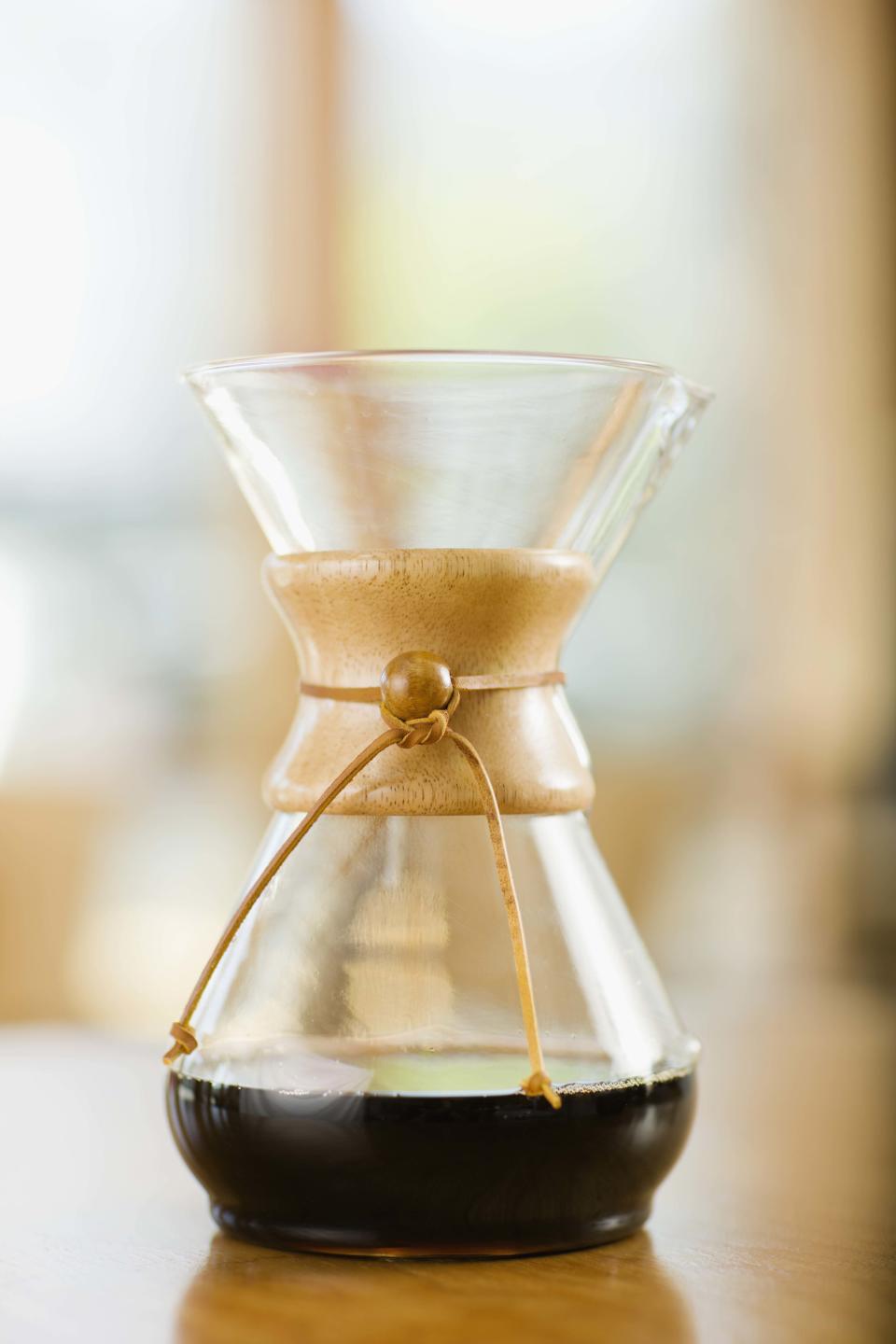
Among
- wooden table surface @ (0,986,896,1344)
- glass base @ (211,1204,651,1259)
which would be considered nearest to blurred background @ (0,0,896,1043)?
wooden table surface @ (0,986,896,1344)

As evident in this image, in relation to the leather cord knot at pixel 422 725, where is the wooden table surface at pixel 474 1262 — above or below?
below

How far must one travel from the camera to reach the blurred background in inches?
106

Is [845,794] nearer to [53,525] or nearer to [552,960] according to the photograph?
[53,525]

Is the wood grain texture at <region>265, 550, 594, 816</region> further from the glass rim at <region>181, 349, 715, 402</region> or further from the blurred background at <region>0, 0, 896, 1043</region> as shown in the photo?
the blurred background at <region>0, 0, 896, 1043</region>

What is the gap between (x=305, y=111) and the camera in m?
2.80

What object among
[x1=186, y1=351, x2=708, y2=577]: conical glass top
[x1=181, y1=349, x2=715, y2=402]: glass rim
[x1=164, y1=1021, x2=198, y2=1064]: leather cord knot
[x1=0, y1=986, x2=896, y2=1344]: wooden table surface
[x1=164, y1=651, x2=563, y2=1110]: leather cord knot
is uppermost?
[x1=181, y1=349, x2=715, y2=402]: glass rim

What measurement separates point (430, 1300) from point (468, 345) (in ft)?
7.79

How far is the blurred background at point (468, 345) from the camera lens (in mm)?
2689

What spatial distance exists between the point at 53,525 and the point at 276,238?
60cm

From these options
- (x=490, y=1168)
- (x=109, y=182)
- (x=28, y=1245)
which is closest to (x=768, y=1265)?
(x=490, y=1168)

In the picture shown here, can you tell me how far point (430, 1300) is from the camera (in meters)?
0.38

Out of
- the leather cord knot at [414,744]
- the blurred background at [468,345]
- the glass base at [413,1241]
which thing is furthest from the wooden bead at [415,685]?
the blurred background at [468,345]

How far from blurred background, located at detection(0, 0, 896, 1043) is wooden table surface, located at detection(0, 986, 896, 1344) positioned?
2072 mm

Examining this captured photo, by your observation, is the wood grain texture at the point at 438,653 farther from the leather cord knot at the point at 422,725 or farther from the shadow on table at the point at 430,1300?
the shadow on table at the point at 430,1300
